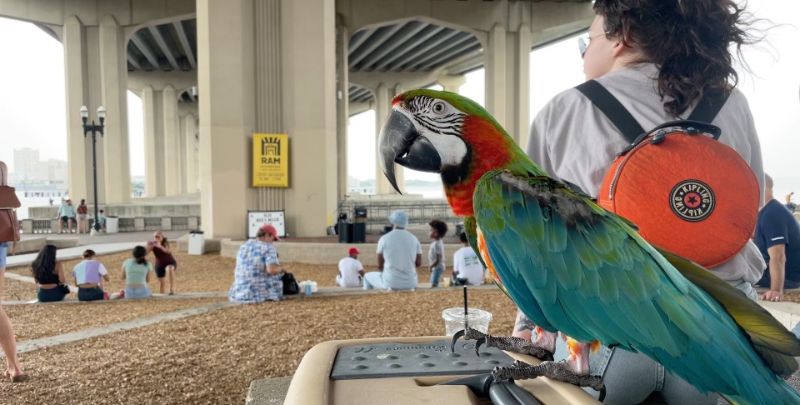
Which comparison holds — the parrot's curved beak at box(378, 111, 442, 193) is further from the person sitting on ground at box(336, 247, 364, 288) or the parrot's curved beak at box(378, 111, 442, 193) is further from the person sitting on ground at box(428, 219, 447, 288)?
the person sitting on ground at box(336, 247, 364, 288)

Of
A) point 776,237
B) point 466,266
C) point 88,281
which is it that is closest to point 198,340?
point 88,281

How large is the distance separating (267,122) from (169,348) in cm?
1195

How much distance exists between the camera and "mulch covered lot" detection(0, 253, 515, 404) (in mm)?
4031

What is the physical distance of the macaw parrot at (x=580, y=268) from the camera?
0.92 m

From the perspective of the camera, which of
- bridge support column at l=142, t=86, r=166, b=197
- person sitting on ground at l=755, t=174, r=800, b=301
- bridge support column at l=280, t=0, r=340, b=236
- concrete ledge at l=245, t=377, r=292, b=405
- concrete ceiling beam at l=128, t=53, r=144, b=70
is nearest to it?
concrete ledge at l=245, t=377, r=292, b=405

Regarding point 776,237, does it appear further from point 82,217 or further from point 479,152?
point 82,217

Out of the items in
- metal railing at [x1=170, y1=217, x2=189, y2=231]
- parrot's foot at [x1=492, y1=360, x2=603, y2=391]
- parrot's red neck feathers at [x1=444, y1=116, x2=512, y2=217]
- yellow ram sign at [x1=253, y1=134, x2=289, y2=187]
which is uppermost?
yellow ram sign at [x1=253, y1=134, x2=289, y2=187]

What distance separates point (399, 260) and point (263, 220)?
8.87m

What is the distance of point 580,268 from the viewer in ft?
3.49

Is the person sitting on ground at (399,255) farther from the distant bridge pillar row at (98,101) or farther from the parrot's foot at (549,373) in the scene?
Result: the distant bridge pillar row at (98,101)

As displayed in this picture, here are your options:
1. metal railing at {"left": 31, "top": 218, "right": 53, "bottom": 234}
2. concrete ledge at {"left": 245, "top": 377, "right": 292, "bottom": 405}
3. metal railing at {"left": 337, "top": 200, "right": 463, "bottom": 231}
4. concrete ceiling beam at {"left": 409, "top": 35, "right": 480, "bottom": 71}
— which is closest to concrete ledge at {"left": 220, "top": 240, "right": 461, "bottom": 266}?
concrete ledge at {"left": 245, "top": 377, "right": 292, "bottom": 405}

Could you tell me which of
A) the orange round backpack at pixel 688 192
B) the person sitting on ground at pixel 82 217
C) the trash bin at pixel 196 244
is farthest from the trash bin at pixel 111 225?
the orange round backpack at pixel 688 192

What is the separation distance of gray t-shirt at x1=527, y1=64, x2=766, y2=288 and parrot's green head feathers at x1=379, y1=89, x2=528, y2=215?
296 millimetres

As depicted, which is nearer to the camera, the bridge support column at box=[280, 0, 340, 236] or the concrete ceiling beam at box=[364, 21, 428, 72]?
the bridge support column at box=[280, 0, 340, 236]
